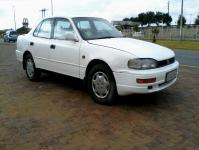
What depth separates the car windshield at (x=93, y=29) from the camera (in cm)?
609

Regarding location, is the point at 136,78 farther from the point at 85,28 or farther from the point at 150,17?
the point at 150,17

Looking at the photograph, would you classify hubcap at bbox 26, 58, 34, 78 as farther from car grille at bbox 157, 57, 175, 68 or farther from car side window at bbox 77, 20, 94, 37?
car grille at bbox 157, 57, 175, 68

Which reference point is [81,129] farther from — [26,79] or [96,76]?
[26,79]

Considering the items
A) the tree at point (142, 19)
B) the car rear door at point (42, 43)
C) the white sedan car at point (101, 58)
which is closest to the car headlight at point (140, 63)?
the white sedan car at point (101, 58)

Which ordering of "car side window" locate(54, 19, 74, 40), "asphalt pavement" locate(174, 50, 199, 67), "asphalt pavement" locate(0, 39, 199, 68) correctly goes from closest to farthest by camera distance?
1. "car side window" locate(54, 19, 74, 40)
2. "asphalt pavement" locate(0, 39, 199, 68)
3. "asphalt pavement" locate(174, 50, 199, 67)

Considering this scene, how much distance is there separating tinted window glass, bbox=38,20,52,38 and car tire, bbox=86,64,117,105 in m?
1.88

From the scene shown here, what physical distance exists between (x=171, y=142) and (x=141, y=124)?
2.35ft

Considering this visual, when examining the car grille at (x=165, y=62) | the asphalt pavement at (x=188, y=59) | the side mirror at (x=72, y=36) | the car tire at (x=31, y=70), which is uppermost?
the side mirror at (x=72, y=36)

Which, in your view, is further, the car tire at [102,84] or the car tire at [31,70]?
the car tire at [31,70]

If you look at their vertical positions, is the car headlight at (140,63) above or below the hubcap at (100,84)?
above

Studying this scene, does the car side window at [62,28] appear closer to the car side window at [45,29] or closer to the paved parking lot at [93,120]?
the car side window at [45,29]

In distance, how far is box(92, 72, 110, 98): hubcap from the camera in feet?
17.8

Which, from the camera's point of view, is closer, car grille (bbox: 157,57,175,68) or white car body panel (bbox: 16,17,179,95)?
white car body panel (bbox: 16,17,179,95)

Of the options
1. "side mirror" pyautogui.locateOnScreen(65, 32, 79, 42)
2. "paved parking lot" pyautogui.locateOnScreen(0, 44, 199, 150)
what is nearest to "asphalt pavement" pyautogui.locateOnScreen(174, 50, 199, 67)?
"paved parking lot" pyautogui.locateOnScreen(0, 44, 199, 150)
